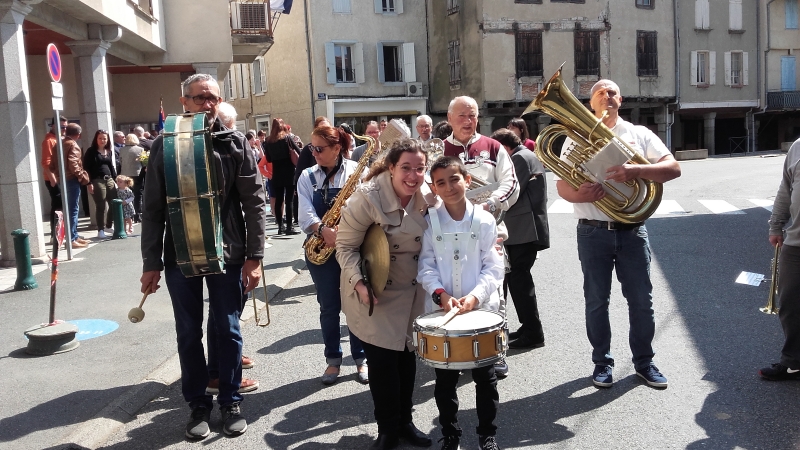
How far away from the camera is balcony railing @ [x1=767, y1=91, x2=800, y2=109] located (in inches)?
1576

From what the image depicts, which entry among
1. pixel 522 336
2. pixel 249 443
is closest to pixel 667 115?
pixel 522 336

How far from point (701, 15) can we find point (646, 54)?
4.64m

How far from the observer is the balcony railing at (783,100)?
131 ft

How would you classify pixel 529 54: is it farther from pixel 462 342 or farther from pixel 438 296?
pixel 462 342

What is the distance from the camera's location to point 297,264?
10508 millimetres

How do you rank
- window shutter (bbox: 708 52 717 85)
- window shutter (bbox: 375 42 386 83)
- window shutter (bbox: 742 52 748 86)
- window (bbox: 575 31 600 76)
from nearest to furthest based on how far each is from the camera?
window shutter (bbox: 375 42 386 83) → window (bbox: 575 31 600 76) → window shutter (bbox: 708 52 717 85) → window shutter (bbox: 742 52 748 86)

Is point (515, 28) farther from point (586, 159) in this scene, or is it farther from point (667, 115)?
point (586, 159)

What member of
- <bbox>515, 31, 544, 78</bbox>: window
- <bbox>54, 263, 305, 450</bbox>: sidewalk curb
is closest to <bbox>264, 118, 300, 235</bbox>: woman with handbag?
<bbox>54, 263, 305, 450</bbox>: sidewalk curb

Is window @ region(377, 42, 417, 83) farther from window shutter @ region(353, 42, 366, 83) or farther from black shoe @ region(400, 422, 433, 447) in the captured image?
black shoe @ region(400, 422, 433, 447)

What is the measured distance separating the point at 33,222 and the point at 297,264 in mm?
3688

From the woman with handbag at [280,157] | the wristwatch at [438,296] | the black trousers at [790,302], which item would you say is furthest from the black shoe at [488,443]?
the woman with handbag at [280,157]

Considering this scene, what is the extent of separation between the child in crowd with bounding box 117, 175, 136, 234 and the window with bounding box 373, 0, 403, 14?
71.7 ft

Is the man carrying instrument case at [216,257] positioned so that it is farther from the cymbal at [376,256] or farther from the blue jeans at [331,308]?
the blue jeans at [331,308]

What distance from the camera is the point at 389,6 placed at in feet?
112
